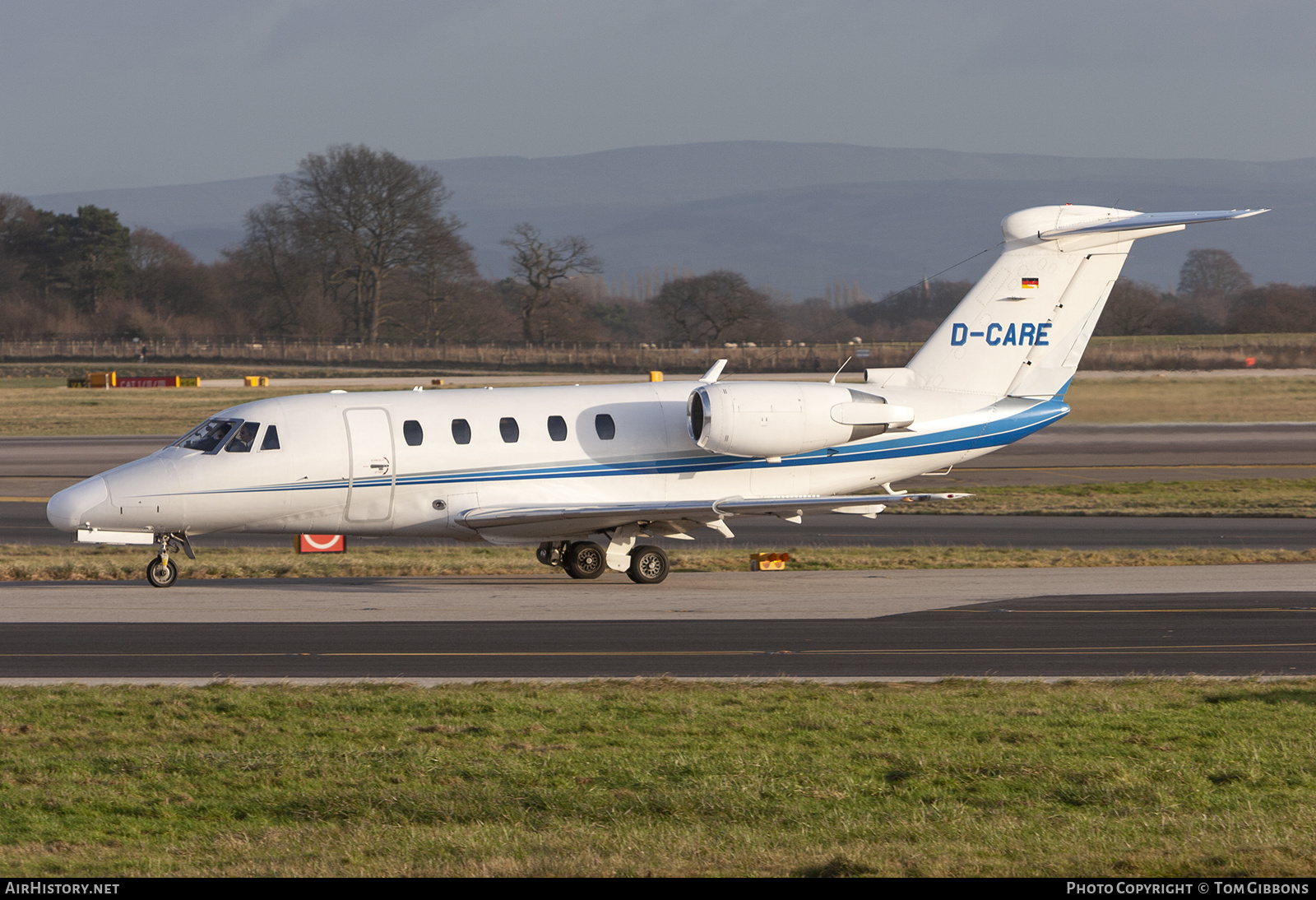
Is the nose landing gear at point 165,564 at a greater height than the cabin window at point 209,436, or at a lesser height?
lesser

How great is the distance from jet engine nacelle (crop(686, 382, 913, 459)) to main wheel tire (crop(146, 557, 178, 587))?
9227 mm

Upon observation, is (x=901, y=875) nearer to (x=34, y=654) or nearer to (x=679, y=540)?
(x=34, y=654)

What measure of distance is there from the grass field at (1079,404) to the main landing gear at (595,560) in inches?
1252

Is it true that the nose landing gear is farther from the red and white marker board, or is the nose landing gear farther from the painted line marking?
the painted line marking

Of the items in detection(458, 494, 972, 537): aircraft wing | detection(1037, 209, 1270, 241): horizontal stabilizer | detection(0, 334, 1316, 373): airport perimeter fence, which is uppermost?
detection(1037, 209, 1270, 241): horizontal stabilizer

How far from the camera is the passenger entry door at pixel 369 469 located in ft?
72.6

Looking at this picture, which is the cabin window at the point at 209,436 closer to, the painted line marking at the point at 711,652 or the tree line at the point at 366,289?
the painted line marking at the point at 711,652

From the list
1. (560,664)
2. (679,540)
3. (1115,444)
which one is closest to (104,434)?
(679,540)

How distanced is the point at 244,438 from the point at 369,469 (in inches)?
83.7

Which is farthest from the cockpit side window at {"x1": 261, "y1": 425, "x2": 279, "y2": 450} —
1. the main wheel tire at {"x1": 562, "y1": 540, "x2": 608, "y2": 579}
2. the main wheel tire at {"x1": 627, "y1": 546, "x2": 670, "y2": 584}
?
the main wheel tire at {"x1": 627, "y1": 546, "x2": 670, "y2": 584}

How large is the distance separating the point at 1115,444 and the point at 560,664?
41631 mm

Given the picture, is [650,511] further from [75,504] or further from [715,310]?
[715,310]

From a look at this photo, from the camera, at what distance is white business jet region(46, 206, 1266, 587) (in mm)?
21844

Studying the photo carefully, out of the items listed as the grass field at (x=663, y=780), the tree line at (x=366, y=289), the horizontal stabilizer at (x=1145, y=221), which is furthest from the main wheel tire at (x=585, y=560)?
the tree line at (x=366, y=289)
